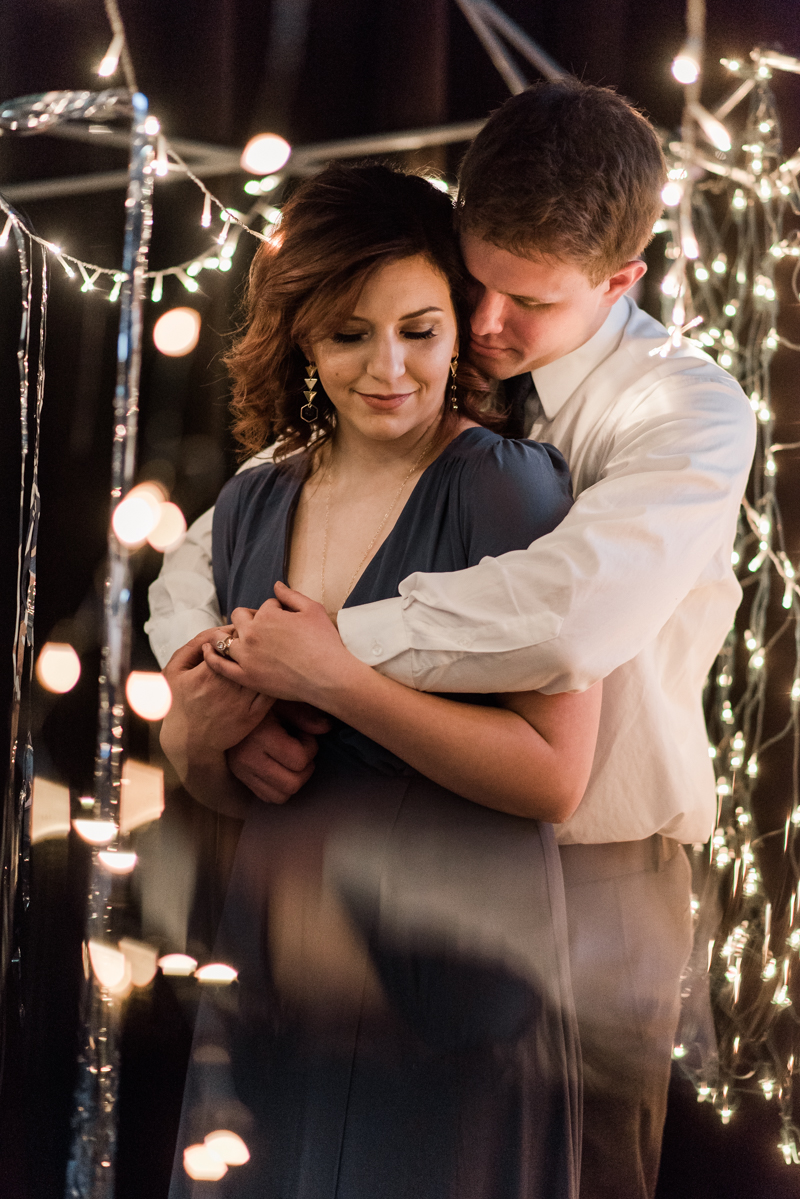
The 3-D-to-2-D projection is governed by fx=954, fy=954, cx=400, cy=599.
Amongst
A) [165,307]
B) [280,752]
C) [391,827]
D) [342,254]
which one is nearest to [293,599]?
[280,752]

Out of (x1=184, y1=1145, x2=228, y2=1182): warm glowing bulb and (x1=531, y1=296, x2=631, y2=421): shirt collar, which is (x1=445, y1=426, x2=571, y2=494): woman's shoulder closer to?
(x1=531, y1=296, x2=631, y2=421): shirt collar

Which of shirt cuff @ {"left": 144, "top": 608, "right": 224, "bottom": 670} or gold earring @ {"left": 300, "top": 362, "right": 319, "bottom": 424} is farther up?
gold earring @ {"left": 300, "top": 362, "right": 319, "bottom": 424}

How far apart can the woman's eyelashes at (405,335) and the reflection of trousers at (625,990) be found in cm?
70

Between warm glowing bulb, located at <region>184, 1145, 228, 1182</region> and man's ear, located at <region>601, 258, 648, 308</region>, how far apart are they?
3.76 feet

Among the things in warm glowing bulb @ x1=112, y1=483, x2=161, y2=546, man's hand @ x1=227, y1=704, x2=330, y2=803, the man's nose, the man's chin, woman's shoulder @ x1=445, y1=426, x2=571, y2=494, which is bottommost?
man's hand @ x1=227, y1=704, x2=330, y2=803

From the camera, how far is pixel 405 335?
1.12 meters

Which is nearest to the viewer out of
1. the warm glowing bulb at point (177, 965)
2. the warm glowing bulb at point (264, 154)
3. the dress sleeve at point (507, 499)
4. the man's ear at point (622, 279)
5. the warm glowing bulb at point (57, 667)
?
the dress sleeve at point (507, 499)

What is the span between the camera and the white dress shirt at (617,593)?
1.00 m

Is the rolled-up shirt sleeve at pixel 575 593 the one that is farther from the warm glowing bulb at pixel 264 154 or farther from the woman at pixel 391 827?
the warm glowing bulb at pixel 264 154

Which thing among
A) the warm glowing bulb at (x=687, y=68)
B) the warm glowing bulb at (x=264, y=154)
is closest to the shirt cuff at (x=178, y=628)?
the warm glowing bulb at (x=264, y=154)

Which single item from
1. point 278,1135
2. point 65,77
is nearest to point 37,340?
point 65,77

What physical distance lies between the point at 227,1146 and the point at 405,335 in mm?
912

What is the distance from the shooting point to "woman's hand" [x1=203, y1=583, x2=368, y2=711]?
1.05m

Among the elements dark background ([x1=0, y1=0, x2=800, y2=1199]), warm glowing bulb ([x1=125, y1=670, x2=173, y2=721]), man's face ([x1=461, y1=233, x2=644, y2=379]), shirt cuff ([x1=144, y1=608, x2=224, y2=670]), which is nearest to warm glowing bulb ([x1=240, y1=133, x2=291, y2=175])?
dark background ([x1=0, y1=0, x2=800, y2=1199])
